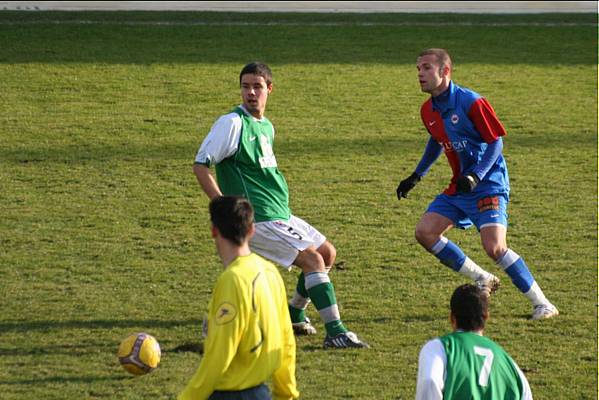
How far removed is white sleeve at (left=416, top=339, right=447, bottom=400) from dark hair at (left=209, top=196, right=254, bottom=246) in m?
1.05

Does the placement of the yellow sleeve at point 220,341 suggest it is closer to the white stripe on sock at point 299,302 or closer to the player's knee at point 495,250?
the white stripe on sock at point 299,302

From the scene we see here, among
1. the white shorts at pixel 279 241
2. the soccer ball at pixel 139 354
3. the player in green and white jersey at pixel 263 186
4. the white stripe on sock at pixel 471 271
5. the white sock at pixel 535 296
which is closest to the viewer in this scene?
the soccer ball at pixel 139 354

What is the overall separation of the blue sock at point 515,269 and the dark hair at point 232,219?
4.03 m

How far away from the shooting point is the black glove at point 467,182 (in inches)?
352

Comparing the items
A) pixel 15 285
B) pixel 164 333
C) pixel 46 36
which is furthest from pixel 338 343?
pixel 46 36

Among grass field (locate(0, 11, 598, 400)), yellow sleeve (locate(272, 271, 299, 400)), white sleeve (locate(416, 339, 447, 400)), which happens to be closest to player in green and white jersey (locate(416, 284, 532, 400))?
white sleeve (locate(416, 339, 447, 400))

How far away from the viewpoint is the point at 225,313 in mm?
5469

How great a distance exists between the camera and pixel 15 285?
32.7 feet

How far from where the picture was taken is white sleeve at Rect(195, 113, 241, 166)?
8.21m

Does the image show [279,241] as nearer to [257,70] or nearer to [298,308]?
[298,308]

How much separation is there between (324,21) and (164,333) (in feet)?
43.1

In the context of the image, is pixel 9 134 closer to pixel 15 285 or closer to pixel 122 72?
pixel 122 72

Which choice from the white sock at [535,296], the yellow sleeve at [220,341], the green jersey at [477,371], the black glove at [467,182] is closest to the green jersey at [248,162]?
the black glove at [467,182]

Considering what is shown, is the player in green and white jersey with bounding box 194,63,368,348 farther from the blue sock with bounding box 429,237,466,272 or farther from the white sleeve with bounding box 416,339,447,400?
the white sleeve with bounding box 416,339,447,400
